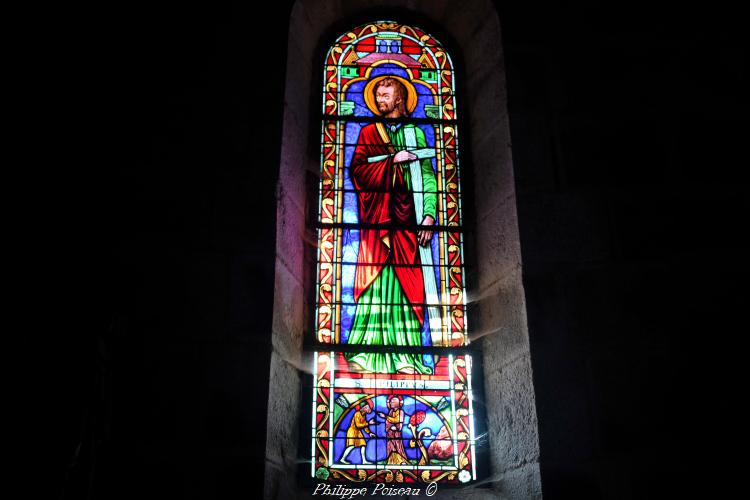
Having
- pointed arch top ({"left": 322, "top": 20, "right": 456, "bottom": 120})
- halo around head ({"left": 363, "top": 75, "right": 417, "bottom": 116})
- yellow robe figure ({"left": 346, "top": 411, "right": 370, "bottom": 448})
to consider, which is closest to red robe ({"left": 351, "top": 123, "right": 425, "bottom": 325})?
halo around head ({"left": 363, "top": 75, "right": 417, "bottom": 116})

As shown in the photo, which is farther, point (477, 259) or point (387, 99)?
point (387, 99)

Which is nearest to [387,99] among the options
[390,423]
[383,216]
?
[383,216]

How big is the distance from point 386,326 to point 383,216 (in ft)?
1.72

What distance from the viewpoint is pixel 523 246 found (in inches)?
111

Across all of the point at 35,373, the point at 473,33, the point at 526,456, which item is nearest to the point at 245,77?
the point at 473,33

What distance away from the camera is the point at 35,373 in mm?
2447

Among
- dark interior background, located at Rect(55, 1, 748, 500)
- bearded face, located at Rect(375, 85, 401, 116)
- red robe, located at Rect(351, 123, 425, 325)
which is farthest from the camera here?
bearded face, located at Rect(375, 85, 401, 116)

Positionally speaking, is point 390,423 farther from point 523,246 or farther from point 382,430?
point 523,246

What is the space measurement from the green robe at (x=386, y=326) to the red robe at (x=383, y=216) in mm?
30

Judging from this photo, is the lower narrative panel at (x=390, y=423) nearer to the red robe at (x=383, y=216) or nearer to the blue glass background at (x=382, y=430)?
the blue glass background at (x=382, y=430)

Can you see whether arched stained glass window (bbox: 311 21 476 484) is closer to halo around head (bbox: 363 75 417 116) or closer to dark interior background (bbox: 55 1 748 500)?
halo around head (bbox: 363 75 417 116)

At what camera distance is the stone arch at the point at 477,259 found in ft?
8.82

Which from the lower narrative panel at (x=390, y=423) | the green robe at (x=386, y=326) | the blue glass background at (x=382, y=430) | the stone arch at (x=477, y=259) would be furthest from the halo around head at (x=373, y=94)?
the blue glass background at (x=382, y=430)

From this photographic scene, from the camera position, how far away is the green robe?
3037mm
